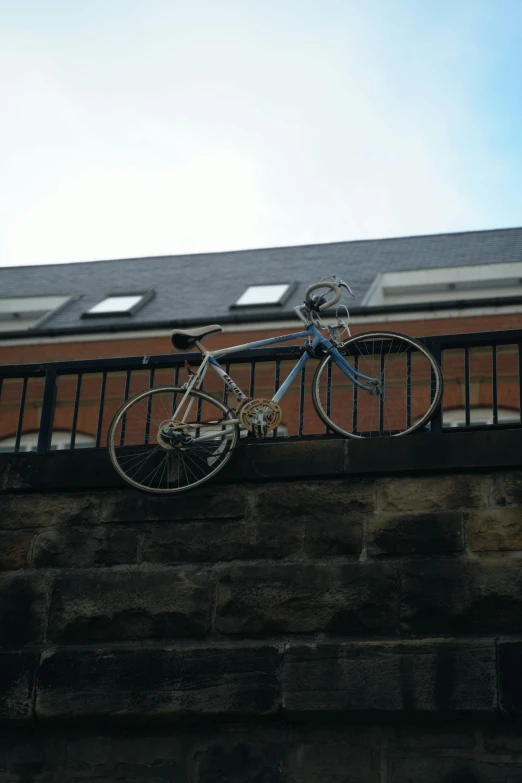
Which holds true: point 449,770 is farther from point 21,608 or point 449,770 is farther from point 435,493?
point 21,608

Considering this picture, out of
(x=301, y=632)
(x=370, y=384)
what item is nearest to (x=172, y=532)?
(x=301, y=632)

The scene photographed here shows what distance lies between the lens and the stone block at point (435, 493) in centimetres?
768

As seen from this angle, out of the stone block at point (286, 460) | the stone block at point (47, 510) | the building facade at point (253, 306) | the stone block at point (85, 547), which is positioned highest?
the building facade at point (253, 306)

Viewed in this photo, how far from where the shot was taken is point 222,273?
26547 millimetres

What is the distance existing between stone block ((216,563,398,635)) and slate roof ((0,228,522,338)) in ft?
44.5

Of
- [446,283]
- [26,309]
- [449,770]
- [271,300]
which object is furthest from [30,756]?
[26,309]

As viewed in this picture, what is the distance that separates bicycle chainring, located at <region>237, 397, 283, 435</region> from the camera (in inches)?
327

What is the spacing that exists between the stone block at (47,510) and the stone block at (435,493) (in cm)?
199

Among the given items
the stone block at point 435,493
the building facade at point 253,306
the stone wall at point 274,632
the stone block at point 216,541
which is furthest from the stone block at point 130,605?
the building facade at point 253,306

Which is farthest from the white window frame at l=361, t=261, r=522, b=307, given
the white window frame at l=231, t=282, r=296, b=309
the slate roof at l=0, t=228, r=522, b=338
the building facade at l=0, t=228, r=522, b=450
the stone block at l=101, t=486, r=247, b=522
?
the stone block at l=101, t=486, r=247, b=522

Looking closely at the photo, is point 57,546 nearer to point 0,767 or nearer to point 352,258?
point 0,767

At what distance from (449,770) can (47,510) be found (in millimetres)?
3141

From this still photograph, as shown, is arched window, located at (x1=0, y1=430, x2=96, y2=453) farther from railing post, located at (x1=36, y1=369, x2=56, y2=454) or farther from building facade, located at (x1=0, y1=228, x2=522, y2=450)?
railing post, located at (x1=36, y1=369, x2=56, y2=454)

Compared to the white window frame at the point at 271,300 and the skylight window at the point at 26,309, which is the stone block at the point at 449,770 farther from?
the skylight window at the point at 26,309
